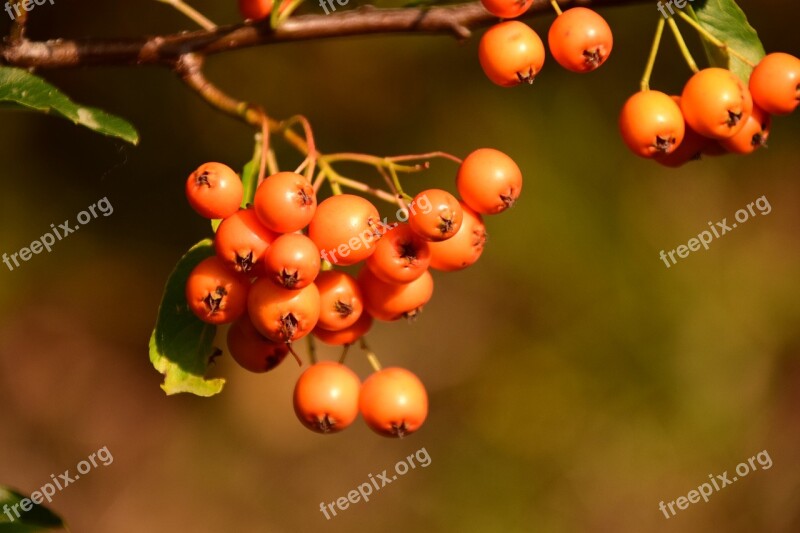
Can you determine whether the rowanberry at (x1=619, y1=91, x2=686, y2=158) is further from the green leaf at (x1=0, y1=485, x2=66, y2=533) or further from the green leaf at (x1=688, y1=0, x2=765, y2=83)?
the green leaf at (x1=0, y1=485, x2=66, y2=533)

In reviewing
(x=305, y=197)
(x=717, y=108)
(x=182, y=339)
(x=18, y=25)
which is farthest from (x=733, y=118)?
(x=18, y=25)

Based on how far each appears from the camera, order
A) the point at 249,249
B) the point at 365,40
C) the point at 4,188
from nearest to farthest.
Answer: the point at 249,249
the point at 4,188
the point at 365,40

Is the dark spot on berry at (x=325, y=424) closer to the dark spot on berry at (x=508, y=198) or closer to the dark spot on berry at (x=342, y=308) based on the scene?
the dark spot on berry at (x=342, y=308)

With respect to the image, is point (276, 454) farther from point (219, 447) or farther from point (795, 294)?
point (795, 294)

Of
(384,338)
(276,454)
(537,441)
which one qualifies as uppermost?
(384,338)

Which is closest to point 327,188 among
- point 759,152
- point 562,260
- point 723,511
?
point 562,260

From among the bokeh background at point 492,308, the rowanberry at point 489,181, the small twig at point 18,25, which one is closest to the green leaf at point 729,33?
the rowanberry at point 489,181
